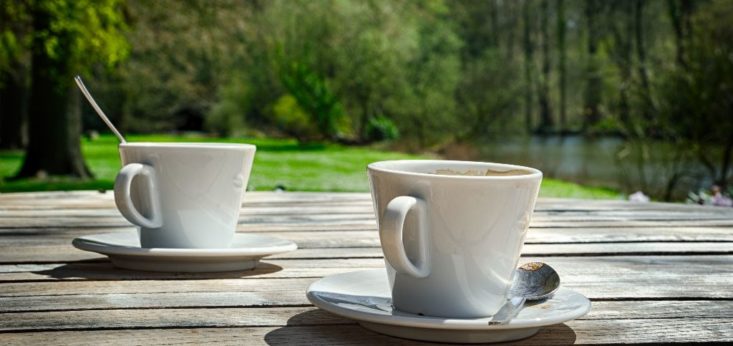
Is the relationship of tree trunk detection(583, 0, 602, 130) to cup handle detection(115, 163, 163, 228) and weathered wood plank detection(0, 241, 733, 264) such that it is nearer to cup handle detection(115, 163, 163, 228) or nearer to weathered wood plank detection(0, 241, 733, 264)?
weathered wood plank detection(0, 241, 733, 264)

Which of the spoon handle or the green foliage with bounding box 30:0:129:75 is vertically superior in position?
the green foliage with bounding box 30:0:129:75

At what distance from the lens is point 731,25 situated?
1154 cm

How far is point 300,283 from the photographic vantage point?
117cm

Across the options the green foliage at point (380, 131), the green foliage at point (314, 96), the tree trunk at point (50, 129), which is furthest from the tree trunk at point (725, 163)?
the green foliage at point (314, 96)

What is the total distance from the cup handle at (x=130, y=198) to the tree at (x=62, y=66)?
737 cm

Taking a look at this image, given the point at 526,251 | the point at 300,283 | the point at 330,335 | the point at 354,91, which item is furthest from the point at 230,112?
the point at 330,335

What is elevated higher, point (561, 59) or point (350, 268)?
point (350, 268)

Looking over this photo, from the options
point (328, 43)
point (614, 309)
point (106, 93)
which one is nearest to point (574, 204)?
point (614, 309)

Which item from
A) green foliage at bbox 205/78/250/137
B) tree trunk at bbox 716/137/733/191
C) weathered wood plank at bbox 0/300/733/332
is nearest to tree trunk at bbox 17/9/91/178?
tree trunk at bbox 716/137/733/191

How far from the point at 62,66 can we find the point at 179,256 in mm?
9128

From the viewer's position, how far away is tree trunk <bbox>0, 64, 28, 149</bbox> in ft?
53.0

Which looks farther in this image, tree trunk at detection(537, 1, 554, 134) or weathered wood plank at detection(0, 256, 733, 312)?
tree trunk at detection(537, 1, 554, 134)

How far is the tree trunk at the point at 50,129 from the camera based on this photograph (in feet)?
32.9

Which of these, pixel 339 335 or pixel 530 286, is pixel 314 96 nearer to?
pixel 530 286
